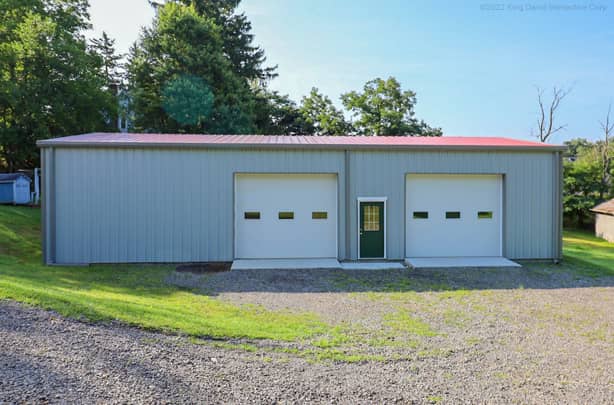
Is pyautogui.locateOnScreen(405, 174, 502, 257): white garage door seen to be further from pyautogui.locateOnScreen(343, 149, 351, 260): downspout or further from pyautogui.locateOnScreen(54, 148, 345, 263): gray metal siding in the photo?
pyautogui.locateOnScreen(54, 148, 345, 263): gray metal siding

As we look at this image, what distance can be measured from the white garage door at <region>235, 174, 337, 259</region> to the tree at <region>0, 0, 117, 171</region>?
14.5 metres

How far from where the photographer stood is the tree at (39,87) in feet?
A: 62.7

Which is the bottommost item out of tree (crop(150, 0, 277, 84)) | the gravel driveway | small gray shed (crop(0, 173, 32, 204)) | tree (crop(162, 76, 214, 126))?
the gravel driveway

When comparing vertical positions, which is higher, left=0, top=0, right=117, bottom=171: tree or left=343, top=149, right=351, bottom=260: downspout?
left=0, top=0, right=117, bottom=171: tree

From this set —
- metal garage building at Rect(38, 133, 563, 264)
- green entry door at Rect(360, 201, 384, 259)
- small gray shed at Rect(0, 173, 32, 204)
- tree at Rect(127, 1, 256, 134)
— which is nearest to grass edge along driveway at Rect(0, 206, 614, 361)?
metal garage building at Rect(38, 133, 563, 264)

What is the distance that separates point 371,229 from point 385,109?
58.6 ft

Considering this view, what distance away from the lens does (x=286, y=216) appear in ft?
34.9

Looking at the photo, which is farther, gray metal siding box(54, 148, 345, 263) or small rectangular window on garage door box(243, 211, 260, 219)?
small rectangular window on garage door box(243, 211, 260, 219)

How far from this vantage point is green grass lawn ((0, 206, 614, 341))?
4.98 metres

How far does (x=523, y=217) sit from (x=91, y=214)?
447 inches

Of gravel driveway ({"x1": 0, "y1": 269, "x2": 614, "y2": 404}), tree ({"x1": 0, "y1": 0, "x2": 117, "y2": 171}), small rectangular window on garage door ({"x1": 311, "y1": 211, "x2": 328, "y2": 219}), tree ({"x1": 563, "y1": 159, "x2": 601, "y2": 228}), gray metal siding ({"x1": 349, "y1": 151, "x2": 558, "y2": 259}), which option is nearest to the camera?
gravel driveway ({"x1": 0, "y1": 269, "x2": 614, "y2": 404})

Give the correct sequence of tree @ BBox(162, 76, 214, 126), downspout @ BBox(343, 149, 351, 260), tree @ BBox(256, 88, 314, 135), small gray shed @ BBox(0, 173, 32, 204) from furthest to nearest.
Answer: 1. tree @ BBox(256, 88, 314, 135)
2. tree @ BBox(162, 76, 214, 126)
3. small gray shed @ BBox(0, 173, 32, 204)
4. downspout @ BBox(343, 149, 351, 260)

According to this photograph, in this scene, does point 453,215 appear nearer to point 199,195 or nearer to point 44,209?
point 199,195

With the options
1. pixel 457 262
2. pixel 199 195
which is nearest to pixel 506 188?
pixel 457 262
